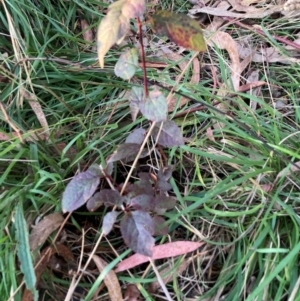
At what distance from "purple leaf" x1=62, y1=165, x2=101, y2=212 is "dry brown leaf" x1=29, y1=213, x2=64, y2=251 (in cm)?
9

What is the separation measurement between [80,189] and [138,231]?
0.15 metres

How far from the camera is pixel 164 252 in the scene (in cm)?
110

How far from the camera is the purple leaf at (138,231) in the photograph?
1.00 metres

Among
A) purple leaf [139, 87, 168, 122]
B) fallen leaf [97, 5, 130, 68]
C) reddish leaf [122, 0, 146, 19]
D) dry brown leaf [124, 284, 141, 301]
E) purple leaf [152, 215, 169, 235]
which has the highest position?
reddish leaf [122, 0, 146, 19]

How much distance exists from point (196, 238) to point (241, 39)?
67 centimetres

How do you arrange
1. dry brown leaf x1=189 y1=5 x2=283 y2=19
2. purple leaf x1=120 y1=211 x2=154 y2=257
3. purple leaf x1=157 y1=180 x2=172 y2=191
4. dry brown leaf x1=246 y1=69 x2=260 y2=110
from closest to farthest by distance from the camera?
purple leaf x1=120 y1=211 x2=154 y2=257 < purple leaf x1=157 y1=180 x2=172 y2=191 < dry brown leaf x1=246 y1=69 x2=260 y2=110 < dry brown leaf x1=189 y1=5 x2=283 y2=19

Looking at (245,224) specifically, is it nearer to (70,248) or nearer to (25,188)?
(70,248)

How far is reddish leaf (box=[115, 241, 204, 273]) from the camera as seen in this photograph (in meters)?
1.09

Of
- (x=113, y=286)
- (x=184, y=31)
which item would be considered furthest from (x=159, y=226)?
(x=184, y=31)

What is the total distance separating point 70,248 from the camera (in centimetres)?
113

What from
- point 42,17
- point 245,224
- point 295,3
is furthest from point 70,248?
point 295,3

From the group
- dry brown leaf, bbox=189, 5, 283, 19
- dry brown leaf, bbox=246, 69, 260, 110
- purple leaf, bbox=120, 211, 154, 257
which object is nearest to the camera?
purple leaf, bbox=120, 211, 154, 257

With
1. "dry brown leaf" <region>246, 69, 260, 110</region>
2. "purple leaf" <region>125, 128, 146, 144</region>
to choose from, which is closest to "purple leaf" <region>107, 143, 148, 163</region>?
"purple leaf" <region>125, 128, 146, 144</region>

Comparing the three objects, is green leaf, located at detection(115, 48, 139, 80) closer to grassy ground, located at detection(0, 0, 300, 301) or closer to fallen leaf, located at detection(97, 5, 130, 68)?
fallen leaf, located at detection(97, 5, 130, 68)
